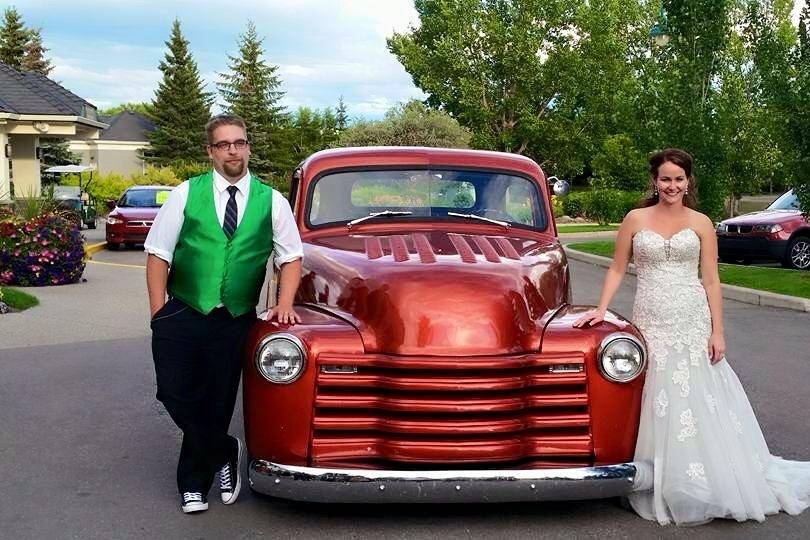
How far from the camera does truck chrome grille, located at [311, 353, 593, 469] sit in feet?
14.1

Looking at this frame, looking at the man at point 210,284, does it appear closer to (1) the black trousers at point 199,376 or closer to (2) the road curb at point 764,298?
(1) the black trousers at point 199,376

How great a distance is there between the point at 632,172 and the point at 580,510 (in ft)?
158

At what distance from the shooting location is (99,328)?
36.0ft

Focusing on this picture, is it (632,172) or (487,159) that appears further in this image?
(632,172)

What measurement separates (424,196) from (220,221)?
202cm

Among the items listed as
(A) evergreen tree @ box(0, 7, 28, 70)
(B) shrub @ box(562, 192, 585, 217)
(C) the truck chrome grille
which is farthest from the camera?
(A) evergreen tree @ box(0, 7, 28, 70)

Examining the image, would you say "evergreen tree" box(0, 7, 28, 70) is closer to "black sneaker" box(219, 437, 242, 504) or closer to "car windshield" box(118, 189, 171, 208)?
"car windshield" box(118, 189, 171, 208)

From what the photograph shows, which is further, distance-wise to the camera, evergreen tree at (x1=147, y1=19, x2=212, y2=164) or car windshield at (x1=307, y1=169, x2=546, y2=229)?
evergreen tree at (x1=147, y1=19, x2=212, y2=164)

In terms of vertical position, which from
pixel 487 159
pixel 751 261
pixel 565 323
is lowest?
pixel 751 261

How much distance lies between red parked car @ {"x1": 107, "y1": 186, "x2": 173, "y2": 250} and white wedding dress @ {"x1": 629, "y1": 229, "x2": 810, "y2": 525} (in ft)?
61.4

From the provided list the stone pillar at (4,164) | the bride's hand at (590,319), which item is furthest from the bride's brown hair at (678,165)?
the stone pillar at (4,164)

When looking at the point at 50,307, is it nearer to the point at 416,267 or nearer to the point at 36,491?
the point at 36,491

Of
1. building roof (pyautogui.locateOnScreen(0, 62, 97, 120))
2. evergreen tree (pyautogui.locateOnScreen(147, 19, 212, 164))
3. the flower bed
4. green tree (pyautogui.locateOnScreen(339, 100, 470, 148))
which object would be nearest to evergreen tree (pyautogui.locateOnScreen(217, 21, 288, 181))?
evergreen tree (pyautogui.locateOnScreen(147, 19, 212, 164))

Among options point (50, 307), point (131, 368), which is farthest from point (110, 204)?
point (131, 368)
